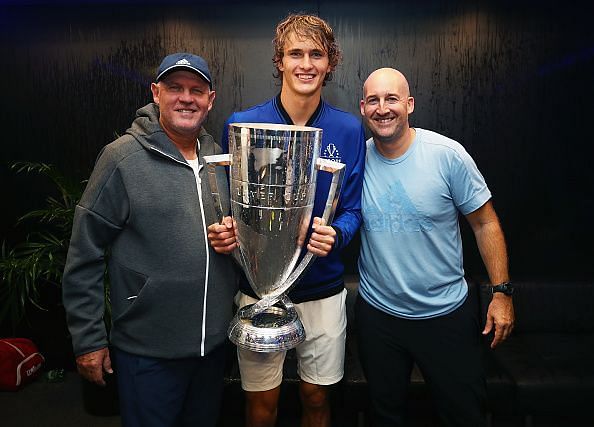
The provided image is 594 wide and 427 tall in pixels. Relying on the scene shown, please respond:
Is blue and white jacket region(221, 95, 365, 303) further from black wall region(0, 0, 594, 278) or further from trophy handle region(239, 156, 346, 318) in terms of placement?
black wall region(0, 0, 594, 278)

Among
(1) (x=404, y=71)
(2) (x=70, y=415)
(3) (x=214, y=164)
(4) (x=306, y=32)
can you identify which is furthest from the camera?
(1) (x=404, y=71)

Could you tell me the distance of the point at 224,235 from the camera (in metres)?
1.26

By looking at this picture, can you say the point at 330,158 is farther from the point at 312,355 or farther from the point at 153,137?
the point at 312,355

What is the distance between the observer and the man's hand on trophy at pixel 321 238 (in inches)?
49.0

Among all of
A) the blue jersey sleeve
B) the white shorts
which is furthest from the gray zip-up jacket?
the blue jersey sleeve

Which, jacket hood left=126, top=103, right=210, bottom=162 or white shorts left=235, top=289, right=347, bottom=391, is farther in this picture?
white shorts left=235, top=289, right=347, bottom=391

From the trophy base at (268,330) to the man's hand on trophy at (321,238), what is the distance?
21 cm

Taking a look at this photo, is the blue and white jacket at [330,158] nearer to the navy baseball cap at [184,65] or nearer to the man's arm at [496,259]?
the navy baseball cap at [184,65]

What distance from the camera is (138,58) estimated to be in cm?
285

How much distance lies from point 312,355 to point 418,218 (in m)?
0.56

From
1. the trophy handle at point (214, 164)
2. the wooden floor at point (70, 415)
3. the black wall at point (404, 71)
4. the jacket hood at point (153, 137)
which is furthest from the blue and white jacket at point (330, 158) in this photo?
the black wall at point (404, 71)

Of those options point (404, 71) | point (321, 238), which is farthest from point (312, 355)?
point (404, 71)

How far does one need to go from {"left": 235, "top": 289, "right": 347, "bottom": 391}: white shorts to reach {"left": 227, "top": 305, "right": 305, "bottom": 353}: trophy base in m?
0.23

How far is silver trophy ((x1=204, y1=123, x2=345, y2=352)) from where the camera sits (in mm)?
1145
